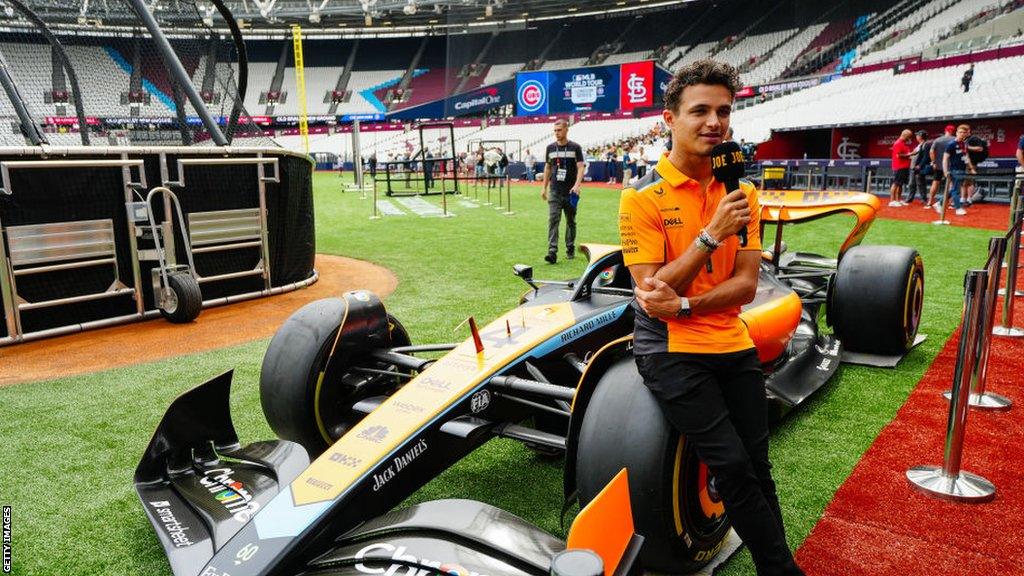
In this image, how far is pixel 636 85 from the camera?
3291 cm

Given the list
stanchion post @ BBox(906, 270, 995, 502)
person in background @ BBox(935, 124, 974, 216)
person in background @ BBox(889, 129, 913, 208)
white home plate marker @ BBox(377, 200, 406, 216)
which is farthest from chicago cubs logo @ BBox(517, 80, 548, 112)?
stanchion post @ BBox(906, 270, 995, 502)

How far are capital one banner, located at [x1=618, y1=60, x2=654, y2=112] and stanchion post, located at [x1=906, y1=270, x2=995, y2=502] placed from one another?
103 ft

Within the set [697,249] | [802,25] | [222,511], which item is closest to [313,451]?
[222,511]

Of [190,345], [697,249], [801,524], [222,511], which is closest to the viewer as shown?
[697,249]

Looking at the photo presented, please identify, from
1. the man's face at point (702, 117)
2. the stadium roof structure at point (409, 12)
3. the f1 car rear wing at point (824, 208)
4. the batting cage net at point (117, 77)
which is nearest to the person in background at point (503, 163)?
the batting cage net at point (117, 77)

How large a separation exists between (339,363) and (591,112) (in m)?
34.8

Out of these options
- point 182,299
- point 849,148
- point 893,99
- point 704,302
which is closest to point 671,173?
point 704,302

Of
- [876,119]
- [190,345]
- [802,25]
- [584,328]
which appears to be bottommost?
[190,345]

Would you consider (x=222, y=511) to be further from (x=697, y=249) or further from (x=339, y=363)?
(x=697, y=249)

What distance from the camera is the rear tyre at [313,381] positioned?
324 centimetres

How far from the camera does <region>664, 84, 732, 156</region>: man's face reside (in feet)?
6.84

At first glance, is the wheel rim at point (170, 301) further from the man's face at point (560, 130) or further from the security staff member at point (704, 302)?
the security staff member at point (704, 302)

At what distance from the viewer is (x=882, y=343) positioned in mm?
4914

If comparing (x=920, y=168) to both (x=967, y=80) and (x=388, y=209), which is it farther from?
(x=388, y=209)
